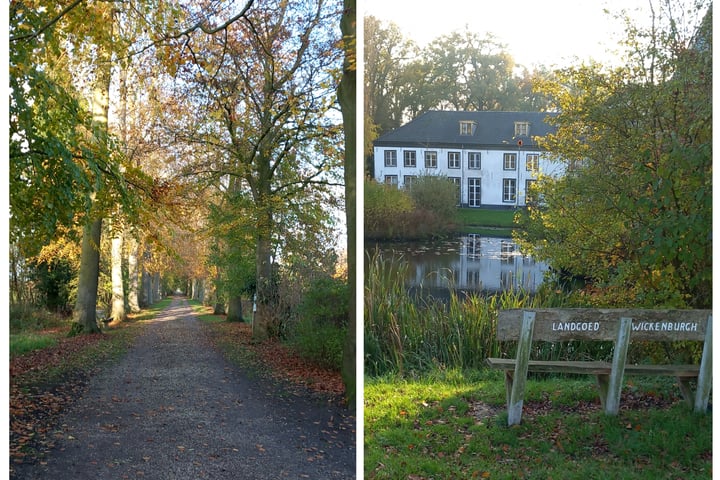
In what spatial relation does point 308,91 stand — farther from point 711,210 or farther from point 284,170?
point 711,210

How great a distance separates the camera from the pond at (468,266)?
305cm

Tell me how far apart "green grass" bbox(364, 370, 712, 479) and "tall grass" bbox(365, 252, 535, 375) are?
9 cm

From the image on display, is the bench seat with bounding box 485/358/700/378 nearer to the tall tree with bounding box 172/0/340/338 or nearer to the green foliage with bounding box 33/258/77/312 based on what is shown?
the tall tree with bounding box 172/0/340/338

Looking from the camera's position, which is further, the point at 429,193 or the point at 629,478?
the point at 429,193

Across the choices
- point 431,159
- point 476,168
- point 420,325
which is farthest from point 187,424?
point 476,168

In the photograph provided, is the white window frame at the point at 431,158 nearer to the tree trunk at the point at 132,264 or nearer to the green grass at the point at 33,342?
the tree trunk at the point at 132,264

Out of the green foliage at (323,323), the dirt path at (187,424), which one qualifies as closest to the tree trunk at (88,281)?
the dirt path at (187,424)

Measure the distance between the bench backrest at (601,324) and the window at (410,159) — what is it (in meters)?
0.78

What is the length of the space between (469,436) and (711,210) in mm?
1492

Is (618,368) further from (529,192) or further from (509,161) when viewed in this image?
(509,161)

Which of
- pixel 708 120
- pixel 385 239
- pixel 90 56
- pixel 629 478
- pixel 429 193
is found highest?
pixel 90 56

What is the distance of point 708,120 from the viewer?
10.0ft

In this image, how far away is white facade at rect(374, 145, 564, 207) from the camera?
10.1 feet
